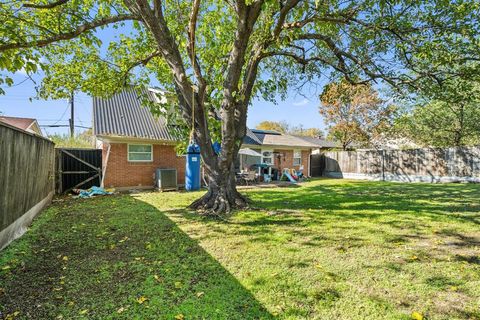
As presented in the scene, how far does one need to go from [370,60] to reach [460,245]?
18.9 ft

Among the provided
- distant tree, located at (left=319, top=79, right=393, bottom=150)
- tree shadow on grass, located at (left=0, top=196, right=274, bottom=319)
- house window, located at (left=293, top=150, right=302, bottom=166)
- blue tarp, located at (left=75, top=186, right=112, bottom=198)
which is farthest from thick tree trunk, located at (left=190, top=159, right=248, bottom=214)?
distant tree, located at (left=319, top=79, right=393, bottom=150)

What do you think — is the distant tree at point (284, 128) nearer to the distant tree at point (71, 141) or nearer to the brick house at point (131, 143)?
the distant tree at point (71, 141)

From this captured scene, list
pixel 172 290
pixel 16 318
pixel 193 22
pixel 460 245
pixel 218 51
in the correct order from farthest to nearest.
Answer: pixel 218 51, pixel 193 22, pixel 460 245, pixel 172 290, pixel 16 318

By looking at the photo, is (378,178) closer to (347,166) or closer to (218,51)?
(347,166)

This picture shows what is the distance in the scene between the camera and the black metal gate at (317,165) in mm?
21891

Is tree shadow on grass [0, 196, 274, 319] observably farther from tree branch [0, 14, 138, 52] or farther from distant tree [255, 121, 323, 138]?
distant tree [255, 121, 323, 138]

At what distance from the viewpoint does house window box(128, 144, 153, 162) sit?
12312 millimetres

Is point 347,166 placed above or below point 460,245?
above

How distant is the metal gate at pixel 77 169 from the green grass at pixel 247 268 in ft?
18.3

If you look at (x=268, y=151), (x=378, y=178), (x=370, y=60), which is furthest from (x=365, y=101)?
(x=370, y=60)

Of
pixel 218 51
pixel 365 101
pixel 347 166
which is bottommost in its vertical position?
pixel 347 166

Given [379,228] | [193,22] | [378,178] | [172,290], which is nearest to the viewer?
[172,290]

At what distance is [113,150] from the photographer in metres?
11.8

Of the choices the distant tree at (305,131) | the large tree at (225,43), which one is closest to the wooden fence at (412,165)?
A: the large tree at (225,43)
